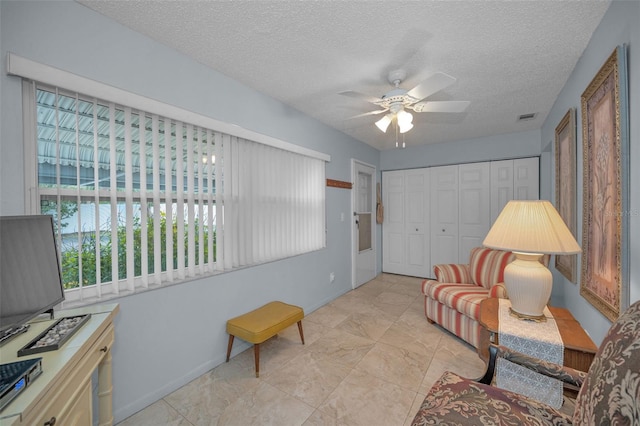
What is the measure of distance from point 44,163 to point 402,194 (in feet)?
15.0

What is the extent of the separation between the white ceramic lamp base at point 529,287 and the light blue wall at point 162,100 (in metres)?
2.03

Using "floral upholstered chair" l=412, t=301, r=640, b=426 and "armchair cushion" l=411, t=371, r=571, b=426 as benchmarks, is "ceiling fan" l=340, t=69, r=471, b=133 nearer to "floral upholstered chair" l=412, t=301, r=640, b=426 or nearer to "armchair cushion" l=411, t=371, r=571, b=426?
"floral upholstered chair" l=412, t=301, r=640, b=426

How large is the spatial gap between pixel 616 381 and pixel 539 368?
1.52ft

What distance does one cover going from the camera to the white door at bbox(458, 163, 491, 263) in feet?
13.0

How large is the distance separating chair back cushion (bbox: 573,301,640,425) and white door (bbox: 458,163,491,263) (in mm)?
3556

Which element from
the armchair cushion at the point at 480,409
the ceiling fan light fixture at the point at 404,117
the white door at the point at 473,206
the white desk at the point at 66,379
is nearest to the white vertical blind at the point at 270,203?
the white desk at the point at 66,379

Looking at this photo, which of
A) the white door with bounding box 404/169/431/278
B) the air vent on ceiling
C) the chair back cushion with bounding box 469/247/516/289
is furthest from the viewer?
the white door with bounding box 404/169/431/278

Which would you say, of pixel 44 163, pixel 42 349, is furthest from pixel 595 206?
pixel 44 163

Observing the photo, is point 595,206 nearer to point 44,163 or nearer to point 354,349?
point 354,349

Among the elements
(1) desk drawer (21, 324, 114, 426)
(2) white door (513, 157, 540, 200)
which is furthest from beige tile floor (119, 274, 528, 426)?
(2) white door (513, 157, 540, 200)

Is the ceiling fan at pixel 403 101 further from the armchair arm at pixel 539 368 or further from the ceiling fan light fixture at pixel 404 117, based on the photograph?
the armchair arm at pixel 539 368

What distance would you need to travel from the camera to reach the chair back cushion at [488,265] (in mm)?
2541

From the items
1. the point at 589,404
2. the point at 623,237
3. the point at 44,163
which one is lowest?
the point at 589,404

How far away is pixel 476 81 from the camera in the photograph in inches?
88.3
